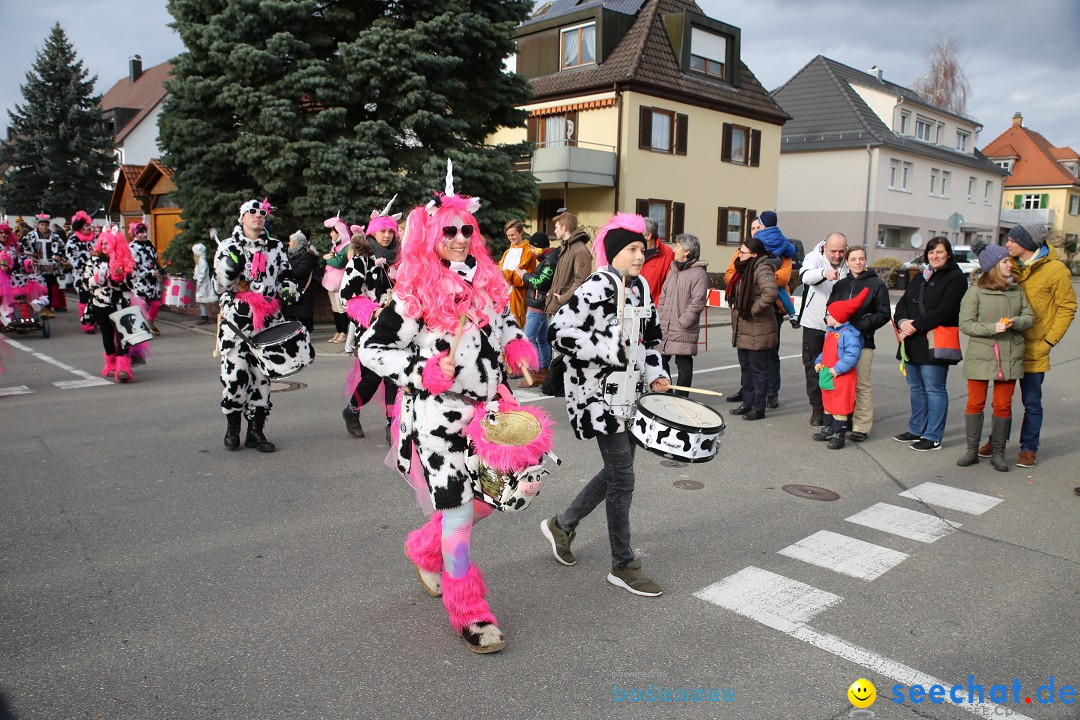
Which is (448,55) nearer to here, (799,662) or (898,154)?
(799,662)

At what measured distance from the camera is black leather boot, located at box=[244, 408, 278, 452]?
6.66m

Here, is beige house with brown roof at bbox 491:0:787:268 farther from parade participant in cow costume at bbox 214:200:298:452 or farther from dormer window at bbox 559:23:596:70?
parade participant in cow costume at bbox 214:200:298:452

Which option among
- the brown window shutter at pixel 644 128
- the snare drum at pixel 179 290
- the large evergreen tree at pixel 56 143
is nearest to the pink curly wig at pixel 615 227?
the snare drum at pixel 179 290

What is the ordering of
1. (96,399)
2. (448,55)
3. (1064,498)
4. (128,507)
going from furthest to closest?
1. (448,55)
2. (96,399)
3. (1064,498)
4. (128,507)

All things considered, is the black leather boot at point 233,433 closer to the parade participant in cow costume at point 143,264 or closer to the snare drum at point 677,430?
the snare drum at point 677,430

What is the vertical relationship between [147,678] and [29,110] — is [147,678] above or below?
below

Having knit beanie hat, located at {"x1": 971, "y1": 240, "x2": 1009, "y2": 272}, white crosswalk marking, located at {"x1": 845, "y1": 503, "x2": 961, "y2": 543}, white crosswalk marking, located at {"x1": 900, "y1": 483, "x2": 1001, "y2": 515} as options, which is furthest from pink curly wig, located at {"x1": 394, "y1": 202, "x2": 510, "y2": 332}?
knit beanie hat, located at {"x1": 971, "y1": 240, "x2": 1009, "y2": 272}

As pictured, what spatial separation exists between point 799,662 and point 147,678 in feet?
9.04

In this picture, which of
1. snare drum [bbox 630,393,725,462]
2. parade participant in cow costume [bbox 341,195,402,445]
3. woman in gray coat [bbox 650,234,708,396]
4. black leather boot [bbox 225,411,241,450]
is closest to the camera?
snare drum [bbox 630,393,725,462]

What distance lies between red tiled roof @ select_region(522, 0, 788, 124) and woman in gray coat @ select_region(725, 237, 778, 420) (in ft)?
61.7

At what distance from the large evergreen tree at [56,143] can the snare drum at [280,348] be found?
37151 mm

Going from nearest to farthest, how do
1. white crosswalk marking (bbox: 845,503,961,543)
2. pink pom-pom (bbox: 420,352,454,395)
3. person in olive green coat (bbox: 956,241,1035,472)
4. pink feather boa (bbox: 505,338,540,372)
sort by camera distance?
pink pom-pom (bbox: 420,352,454,395)
pink feather boa (bbox: 505,338,540,372)
white crosswalk marking (bbox: 845,503,961,543)
person in olive green coat (bbox: 956,241,1035,472)

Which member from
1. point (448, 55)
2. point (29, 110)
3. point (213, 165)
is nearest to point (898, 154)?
point (448, 55)

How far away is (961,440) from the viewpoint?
7625 millimetres
